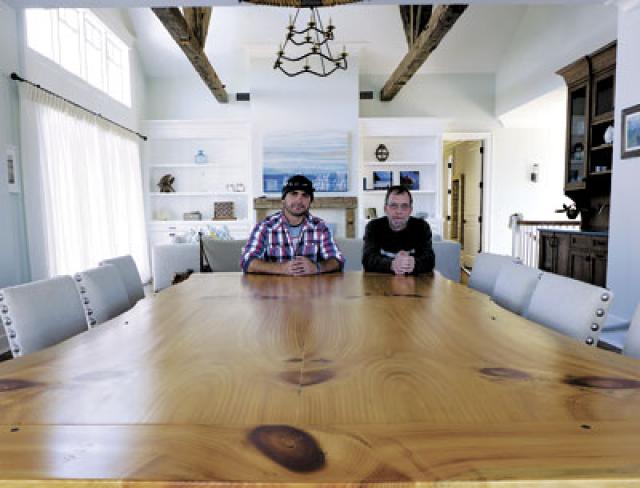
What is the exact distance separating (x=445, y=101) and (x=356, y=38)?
1.94 metres

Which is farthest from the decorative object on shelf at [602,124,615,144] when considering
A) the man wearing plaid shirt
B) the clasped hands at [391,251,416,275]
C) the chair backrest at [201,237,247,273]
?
the chair backrest at [201,237,247,273]

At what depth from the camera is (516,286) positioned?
1953 mm

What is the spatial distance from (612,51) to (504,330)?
4.66m

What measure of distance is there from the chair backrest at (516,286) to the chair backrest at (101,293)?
1706mm

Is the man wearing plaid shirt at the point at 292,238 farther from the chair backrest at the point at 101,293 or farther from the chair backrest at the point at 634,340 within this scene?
the chair backrest at the point at 634,340

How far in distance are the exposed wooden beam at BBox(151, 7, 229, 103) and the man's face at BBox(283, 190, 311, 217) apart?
2.49 m

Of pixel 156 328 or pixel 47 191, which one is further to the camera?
pixel 47 191

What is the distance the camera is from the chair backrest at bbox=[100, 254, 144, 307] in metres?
2.35

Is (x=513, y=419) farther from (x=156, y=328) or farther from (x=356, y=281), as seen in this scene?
(x=356, y=281)

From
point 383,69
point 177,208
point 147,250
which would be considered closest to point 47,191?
point 147,250

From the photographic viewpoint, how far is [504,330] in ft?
4.38

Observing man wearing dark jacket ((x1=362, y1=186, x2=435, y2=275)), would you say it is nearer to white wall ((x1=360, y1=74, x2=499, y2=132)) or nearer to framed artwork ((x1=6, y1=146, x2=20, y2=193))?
framed artwork ((x1=6, y1=146, x2=20, y2=193))

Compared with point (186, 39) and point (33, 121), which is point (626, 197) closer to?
point (186, 39)

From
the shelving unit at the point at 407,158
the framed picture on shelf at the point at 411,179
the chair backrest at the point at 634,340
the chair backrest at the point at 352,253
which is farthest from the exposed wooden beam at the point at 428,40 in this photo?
the chair backrest at the point at 634,340
